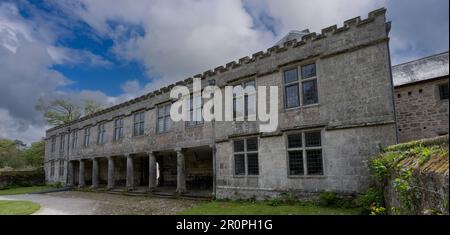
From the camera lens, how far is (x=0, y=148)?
46.9 meters

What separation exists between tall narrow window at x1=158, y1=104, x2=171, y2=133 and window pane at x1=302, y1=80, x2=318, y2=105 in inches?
333

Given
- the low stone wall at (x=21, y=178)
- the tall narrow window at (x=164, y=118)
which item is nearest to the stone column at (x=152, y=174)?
the tall narrow window at (x=164, y=118)

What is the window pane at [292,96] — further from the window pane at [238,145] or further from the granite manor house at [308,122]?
the window pane at [238,145]

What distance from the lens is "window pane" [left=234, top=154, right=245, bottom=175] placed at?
12238 mm

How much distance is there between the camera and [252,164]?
39.0 feet

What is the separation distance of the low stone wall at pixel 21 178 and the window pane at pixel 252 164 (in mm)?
25557

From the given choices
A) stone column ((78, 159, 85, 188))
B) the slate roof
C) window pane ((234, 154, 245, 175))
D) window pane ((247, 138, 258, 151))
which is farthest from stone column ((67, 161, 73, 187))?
the slate roof

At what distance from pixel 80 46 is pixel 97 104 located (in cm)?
3049

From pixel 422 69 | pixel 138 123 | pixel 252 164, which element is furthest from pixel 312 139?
pixel 138 123

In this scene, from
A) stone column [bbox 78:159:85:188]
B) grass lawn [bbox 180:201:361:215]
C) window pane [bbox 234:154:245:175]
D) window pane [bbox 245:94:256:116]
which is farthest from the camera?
stone column [bbox 78:159:85:188]

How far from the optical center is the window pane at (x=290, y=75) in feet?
36.3

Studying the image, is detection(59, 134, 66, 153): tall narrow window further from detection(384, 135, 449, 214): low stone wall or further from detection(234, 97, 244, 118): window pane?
Result: detection(384, 135, 449, 214): low stone wall
